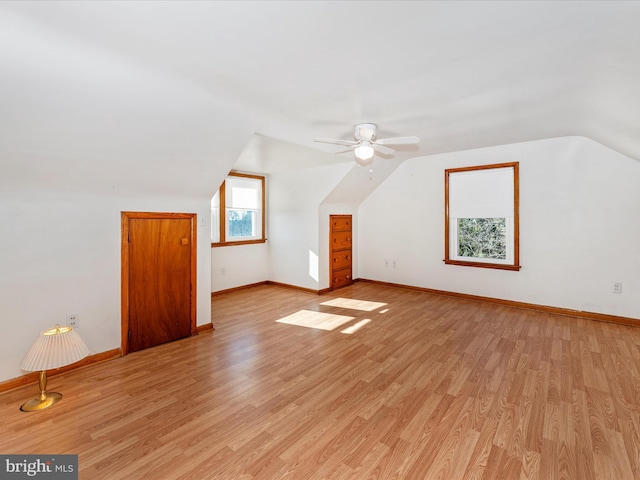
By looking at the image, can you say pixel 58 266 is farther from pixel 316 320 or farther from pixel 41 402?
pixel 316 320

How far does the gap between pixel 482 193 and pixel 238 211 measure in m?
4.39

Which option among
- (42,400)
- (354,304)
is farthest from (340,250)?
(42,400)

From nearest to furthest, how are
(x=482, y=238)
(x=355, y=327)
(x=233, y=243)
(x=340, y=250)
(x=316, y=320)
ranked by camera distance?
1. (x=355, y=327)
2. (x=316, y=320)
3. (x=482, y=238)
4. (x=233, y=243)
5. (x=340, y=250)

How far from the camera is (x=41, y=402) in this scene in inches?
92.6

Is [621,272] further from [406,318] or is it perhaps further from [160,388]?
[160,388]

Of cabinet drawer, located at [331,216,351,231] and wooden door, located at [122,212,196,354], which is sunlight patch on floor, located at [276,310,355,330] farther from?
cabinet drawer, located at [331,216,351,231]

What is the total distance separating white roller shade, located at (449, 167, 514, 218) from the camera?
15.5 ft

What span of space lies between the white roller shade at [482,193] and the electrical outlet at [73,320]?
533 cm

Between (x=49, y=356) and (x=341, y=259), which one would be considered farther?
(x=341, y=259)

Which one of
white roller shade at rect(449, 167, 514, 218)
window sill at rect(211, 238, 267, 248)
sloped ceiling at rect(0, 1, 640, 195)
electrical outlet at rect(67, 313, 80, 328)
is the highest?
sloped ceiling at rect(0, 1, 640, 195)

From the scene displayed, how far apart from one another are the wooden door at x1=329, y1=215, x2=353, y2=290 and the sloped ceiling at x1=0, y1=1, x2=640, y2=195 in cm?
267

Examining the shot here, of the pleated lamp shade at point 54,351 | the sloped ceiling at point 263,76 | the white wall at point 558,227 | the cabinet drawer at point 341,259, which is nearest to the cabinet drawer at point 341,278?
the cabinet drawer at point 341,259

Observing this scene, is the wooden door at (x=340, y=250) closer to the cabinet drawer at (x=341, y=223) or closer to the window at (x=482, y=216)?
the cabinet drawer at (x=341, y=223)

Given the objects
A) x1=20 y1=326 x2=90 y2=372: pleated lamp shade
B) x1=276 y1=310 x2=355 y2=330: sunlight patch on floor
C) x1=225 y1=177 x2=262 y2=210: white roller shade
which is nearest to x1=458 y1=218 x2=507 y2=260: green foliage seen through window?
x1=276 y1=310 x2=355 y2=330: sunlight patch on floor
